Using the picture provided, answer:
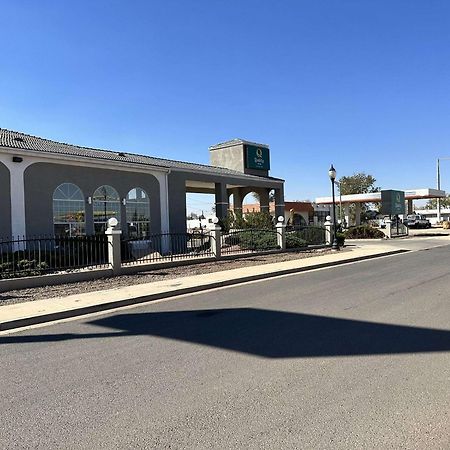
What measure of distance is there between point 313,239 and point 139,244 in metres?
10.6

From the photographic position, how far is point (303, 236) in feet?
83.0

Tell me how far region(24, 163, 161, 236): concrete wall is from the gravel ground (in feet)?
27.7

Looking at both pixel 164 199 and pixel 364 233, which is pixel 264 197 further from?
pixel 164 199

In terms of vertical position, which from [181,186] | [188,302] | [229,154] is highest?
[229,154]

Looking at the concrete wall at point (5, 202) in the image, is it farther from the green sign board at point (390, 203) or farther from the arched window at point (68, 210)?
the green sign board at point (390, 203)

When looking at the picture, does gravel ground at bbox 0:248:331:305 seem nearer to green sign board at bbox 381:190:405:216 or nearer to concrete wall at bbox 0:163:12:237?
concrete wall at bbox 0:163:12:237

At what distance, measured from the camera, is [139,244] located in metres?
21.0

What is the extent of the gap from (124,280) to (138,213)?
12772 millimetres

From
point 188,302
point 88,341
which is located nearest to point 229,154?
point 188,302

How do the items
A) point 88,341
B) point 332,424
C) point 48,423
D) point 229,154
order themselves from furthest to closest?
1. point 229,154
2. point 88,341
3. point 48,423
4. point 332,424

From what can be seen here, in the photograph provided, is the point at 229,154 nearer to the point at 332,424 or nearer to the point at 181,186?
the point at 181,186

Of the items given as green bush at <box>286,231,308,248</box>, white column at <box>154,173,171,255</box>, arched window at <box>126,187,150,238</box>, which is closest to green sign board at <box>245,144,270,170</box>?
white column at <box>154,173,171,255</box>

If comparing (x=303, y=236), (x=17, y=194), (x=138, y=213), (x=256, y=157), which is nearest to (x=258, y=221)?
(x=303, y=236)

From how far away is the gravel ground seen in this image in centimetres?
1100
